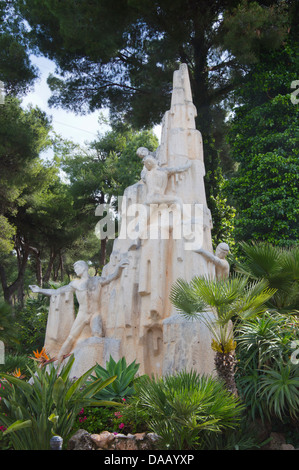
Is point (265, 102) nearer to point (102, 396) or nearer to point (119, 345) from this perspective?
point (119, 345)

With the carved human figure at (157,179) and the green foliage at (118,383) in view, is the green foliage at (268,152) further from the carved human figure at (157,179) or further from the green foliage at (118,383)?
the green foliage at (118,383)

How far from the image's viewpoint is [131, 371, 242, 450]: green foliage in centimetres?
A: 552

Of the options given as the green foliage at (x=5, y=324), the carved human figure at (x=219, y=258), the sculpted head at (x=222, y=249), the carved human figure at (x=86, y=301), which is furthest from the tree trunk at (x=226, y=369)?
the green foliage at (x=5, y=324)

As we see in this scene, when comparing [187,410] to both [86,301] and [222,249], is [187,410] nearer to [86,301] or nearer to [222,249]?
[222,249]

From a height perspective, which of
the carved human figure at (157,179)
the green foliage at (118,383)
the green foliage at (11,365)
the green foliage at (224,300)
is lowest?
the green foliage at (118,383)

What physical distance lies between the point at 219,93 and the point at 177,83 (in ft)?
18.9

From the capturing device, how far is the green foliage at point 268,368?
617 centimetres

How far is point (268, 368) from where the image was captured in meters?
6.53

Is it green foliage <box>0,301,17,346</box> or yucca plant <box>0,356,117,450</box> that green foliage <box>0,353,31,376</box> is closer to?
green foliage <box>0,301,17,346</box>

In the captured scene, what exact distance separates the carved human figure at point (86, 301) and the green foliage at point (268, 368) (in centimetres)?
378

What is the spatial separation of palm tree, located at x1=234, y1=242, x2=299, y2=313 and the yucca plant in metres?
3.59

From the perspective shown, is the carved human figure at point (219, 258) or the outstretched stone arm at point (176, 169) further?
the outstretched stone arm at point (176, 169)
